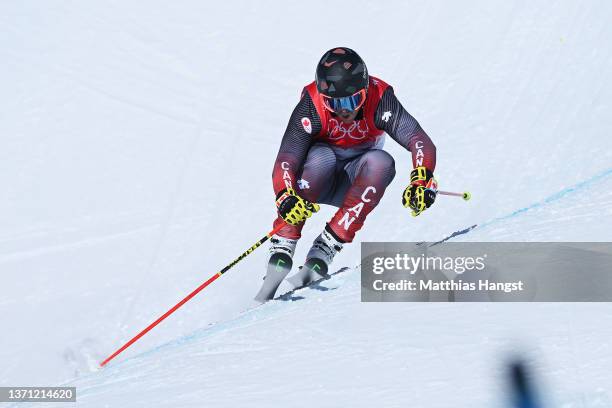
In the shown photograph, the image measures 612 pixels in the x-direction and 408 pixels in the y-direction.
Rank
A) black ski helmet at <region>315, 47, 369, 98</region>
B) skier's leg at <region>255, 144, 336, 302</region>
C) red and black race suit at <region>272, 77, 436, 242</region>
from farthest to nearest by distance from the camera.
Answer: skier's leg at <region>255, 144, 336, 302</region>
red and black race suit at <region>272, 77, 436, 242</region>
black ski helmet at <region>315, 47, 369, 98</region>

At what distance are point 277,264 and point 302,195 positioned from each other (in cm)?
43

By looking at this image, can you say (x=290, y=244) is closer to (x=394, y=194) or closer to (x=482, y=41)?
(x=394, y=194)

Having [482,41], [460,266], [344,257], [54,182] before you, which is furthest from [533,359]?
[482,41]

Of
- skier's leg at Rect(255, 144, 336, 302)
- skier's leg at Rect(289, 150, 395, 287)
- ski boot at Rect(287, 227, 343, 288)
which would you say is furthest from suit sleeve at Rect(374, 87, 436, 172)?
ski boot at Rect(287, 227, 343, 288)

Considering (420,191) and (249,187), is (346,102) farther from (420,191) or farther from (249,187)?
(249,187)

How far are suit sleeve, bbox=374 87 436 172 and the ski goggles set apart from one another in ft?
0.69

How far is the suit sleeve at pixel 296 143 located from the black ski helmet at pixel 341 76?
25 centimetres

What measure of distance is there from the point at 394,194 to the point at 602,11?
370 centimetres

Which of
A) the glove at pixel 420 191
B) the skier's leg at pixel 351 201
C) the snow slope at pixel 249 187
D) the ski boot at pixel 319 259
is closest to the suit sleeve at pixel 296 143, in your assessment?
the skier's leg at pixel 351 201

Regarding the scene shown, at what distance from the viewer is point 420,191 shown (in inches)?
195

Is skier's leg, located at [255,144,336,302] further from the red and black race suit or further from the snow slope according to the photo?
the snow slope

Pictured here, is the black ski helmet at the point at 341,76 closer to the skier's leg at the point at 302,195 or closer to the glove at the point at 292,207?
the skier's leg at the point at 302,195

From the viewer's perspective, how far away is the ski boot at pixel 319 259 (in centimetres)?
534

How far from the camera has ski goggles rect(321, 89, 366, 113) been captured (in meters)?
4.89
